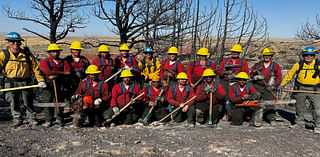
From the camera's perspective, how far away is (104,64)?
656 centimetres

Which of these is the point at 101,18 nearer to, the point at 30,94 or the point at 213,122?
the point at 30,94

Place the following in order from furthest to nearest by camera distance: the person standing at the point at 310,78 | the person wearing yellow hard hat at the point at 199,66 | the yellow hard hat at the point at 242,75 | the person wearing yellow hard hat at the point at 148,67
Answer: the person wearing yellow hard hat at the point at 148,67, the person wearing yellow hard hat at the point at 199,66, the yellow hard hat at the point at 242,75, the person standing at the point at 310,78

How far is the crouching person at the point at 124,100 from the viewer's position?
6020mm

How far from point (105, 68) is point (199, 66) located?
9.14 feet

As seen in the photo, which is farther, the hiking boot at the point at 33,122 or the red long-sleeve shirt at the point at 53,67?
the hiking boot at the point at 33,122

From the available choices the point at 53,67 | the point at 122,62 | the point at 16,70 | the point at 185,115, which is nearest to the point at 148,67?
the point at 122,62

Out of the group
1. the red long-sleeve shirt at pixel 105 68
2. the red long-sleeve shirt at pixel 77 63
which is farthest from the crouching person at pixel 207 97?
the red long-sleeve shirt at pixel 77 63

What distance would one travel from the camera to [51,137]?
5.13 meters

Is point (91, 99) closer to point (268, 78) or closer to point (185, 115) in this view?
point (185, 115)

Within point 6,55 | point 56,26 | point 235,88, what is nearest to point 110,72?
point 6,55

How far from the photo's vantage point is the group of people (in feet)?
18.7

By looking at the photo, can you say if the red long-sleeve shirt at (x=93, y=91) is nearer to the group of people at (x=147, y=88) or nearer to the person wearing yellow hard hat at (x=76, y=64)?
the group of people at (x=147, y=88)

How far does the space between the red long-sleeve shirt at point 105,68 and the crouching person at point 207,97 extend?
102 inches

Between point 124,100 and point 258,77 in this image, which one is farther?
point 258,77
